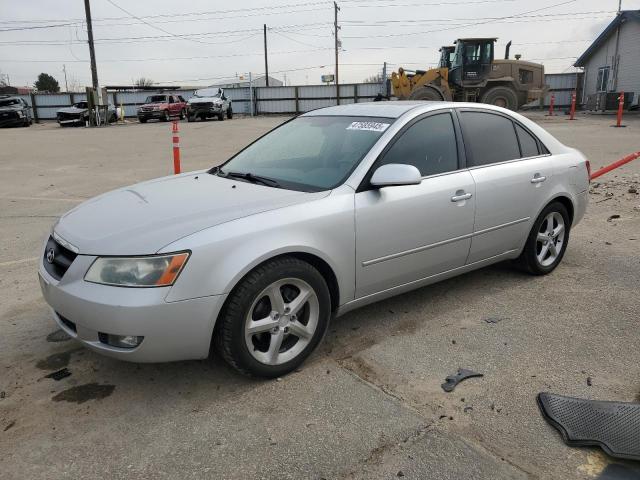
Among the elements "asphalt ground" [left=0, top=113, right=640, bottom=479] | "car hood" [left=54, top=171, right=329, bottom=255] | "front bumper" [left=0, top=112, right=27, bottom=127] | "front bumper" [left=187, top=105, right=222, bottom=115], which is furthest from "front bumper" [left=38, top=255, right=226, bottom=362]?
"front bumper" [left=0, top=112, right=27, bottom=127]

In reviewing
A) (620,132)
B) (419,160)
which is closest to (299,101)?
(620,132)

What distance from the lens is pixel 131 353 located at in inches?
108

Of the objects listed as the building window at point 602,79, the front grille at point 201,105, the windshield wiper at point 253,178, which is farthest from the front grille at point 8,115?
the building window at point 602,79

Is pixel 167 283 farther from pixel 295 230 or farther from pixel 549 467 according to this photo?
pixel 549 467

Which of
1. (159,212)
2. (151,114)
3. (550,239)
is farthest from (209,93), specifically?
(159,212)

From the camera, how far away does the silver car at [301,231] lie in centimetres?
274

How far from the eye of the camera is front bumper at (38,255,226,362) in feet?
8.71

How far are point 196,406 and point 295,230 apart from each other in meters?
1.07

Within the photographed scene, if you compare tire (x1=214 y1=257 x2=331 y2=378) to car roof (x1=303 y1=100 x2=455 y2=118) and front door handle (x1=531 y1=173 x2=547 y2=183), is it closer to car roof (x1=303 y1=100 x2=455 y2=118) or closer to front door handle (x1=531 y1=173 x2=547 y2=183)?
car roof (x1=303 y1=100 x2=455 y2=118)

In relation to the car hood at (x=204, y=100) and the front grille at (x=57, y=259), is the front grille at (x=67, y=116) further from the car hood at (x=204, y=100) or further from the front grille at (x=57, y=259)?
the front grille at (x=57, y=259)

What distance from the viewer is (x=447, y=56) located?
25.2 m

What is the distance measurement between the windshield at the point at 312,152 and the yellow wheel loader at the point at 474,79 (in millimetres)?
19966

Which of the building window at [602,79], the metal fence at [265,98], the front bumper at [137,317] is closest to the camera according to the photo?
the front bumper at [137,317]

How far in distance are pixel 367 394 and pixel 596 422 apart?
44.8 inches
